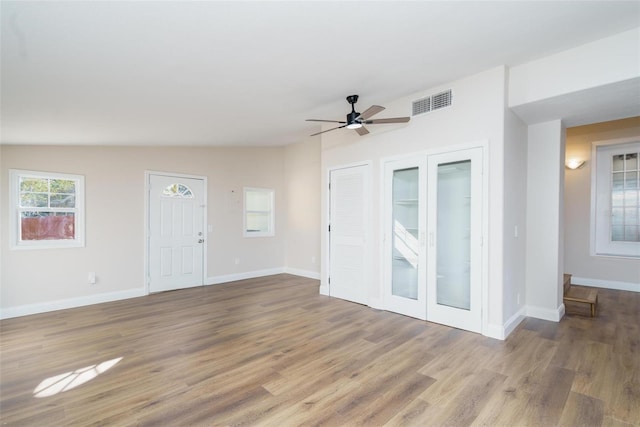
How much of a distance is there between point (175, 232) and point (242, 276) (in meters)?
1.72

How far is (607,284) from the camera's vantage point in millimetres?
5457

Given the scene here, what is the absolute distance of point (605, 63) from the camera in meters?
2.81

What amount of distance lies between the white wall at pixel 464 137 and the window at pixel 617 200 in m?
3.83

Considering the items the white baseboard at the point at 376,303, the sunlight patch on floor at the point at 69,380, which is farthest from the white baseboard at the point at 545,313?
the sunlight patch on floor at the point at 69,380

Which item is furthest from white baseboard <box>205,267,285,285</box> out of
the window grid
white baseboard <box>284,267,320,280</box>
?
the window grid

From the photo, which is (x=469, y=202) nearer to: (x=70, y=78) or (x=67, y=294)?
(x=70, y=78)

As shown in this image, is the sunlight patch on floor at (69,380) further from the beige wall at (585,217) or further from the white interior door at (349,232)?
the beige wall at (585,217)

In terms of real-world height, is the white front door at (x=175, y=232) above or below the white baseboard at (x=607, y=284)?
above

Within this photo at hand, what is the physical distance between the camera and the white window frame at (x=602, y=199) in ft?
17.9

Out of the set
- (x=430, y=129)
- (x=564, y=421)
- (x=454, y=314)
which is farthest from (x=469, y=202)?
(x=564, y=421)

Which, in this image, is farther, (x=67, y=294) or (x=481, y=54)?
(x=67, y=294)

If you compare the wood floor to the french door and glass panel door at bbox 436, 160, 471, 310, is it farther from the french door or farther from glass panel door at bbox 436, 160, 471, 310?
glass panel door at bbox 436, 160, 471, 310

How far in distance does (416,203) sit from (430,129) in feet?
3.25

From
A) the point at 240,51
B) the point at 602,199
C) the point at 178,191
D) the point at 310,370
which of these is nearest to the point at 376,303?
the point at 310,370
